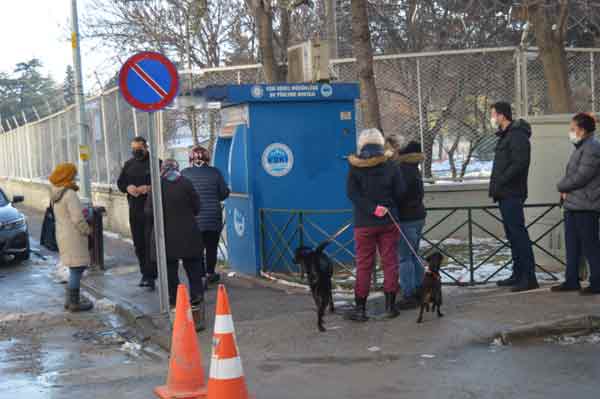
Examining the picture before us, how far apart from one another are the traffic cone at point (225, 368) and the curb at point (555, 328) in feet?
8.45

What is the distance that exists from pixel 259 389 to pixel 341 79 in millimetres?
9411

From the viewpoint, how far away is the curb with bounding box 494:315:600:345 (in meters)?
7.10

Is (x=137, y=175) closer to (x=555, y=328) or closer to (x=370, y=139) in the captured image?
(x=370, y=139)

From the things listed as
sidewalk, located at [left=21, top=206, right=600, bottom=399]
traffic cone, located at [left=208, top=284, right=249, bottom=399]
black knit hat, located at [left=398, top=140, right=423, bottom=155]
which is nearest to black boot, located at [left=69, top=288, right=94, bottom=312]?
sidewalk, located at [left=21, top=206, right=600, bottom=399]

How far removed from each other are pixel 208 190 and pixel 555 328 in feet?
15.4

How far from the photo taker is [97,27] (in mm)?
27812

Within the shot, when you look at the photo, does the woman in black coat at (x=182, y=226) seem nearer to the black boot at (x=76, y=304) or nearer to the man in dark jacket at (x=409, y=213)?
the black boot at (x=76, y=304)

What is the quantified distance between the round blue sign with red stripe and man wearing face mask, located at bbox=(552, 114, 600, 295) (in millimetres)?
4002

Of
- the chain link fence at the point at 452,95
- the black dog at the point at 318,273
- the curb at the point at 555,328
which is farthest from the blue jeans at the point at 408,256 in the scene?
the chain link fence at the point at 452,95

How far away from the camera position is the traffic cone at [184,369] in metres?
5.96

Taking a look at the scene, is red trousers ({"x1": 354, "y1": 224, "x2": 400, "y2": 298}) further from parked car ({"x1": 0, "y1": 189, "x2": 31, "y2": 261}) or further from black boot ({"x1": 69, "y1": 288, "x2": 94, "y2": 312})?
parked car ({"x1": 0, "y1": 189, "x2": 31, "y2": 261})

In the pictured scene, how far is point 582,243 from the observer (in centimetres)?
824


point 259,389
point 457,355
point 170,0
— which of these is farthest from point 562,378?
point 170,0

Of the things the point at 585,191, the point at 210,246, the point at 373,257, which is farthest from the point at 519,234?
the point at 210,246
